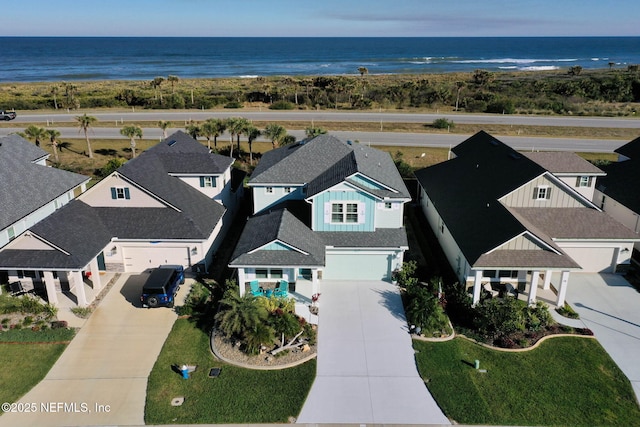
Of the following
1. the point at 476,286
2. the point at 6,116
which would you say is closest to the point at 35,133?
the point at 6,116

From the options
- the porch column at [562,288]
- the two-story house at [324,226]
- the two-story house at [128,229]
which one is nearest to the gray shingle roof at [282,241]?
the two-story house at [324,226]

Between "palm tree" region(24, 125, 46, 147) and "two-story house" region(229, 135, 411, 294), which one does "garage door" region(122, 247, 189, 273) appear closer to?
"two-story house" region(229, 135, 411, 294)

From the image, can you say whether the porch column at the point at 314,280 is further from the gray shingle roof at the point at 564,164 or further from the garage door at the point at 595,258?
the gray shingle roof at the point at 564,164

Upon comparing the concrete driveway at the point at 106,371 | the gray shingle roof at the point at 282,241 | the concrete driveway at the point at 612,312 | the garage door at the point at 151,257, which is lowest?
the concrete driveway at the point at 106,371

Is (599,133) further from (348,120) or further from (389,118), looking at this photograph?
(348,120)

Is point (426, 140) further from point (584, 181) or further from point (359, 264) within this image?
point (359, 264)

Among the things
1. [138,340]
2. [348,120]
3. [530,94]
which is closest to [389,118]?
[348,120]

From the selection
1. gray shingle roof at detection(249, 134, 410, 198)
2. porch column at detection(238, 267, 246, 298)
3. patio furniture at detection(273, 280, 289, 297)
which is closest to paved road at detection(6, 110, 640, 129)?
gray shingle roof at detection(249, 134, 410, 198)
